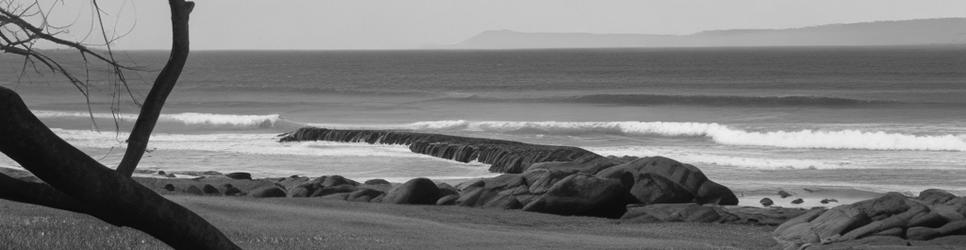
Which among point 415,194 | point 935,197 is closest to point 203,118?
point 415,194

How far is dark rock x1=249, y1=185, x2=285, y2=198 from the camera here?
23.8 m

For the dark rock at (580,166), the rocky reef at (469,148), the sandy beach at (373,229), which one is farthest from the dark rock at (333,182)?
the rocky reef at (469,148)

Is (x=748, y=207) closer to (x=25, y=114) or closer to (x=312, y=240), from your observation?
(x=312, y=240)

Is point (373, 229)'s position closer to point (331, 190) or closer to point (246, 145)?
point (331, 190)

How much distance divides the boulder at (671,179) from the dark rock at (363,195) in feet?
15.4

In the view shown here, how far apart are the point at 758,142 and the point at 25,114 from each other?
40761 mm

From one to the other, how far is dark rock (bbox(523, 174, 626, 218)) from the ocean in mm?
6923

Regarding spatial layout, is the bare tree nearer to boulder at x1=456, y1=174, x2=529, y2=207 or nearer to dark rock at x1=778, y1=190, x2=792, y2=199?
boulder at x1=456, y1=174, x2=529, y2=207

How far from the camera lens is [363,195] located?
2392cm

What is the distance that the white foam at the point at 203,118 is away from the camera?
5438 cm

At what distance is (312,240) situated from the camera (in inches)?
534

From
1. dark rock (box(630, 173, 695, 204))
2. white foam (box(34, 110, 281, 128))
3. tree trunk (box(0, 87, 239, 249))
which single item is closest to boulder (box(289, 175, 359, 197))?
dark rock (box(630, 173, 695, 204))

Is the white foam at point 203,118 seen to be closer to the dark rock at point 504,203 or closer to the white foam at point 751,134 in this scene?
the white foam at point 751,134

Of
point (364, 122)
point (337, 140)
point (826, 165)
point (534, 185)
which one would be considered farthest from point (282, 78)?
point (534, 185)
